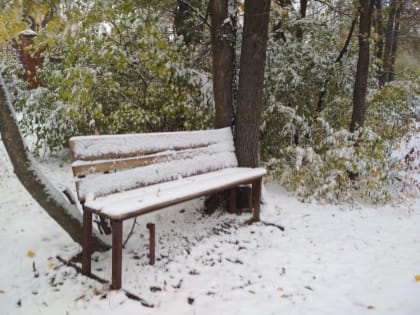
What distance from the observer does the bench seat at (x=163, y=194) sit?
2.72m

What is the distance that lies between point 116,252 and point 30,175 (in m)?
1.02

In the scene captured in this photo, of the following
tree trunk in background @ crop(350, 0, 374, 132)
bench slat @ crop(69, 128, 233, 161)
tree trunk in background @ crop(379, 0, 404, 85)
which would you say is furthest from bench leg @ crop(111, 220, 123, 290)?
tree trunk in background @ crop(379, 0, 404, 85)

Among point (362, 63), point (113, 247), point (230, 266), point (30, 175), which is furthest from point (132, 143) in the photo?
point (362, 63)

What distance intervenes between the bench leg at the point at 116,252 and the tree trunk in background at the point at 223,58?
2.37m

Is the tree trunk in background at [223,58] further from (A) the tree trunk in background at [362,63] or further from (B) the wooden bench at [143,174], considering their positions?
(A) the tree trunk in background at [362,63]

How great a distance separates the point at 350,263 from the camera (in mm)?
Result: 3387

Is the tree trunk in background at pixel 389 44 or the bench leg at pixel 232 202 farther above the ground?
the tree trunk in background at pixel 389 44

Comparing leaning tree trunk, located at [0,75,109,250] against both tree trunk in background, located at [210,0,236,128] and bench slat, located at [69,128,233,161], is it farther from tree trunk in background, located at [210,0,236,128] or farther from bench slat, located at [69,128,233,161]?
tree trunk in background, located at [210,0,236,128]

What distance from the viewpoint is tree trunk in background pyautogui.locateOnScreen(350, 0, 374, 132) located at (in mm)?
5449

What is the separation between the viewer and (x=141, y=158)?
3.42 m

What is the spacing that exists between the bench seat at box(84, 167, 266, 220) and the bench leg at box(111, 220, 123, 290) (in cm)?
11

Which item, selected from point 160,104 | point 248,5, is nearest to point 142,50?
point 160,104

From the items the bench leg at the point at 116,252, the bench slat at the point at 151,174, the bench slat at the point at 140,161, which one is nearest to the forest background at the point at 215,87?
the bench slat at the point at 140,161

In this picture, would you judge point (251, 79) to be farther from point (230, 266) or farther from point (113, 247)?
point (113, 247)
